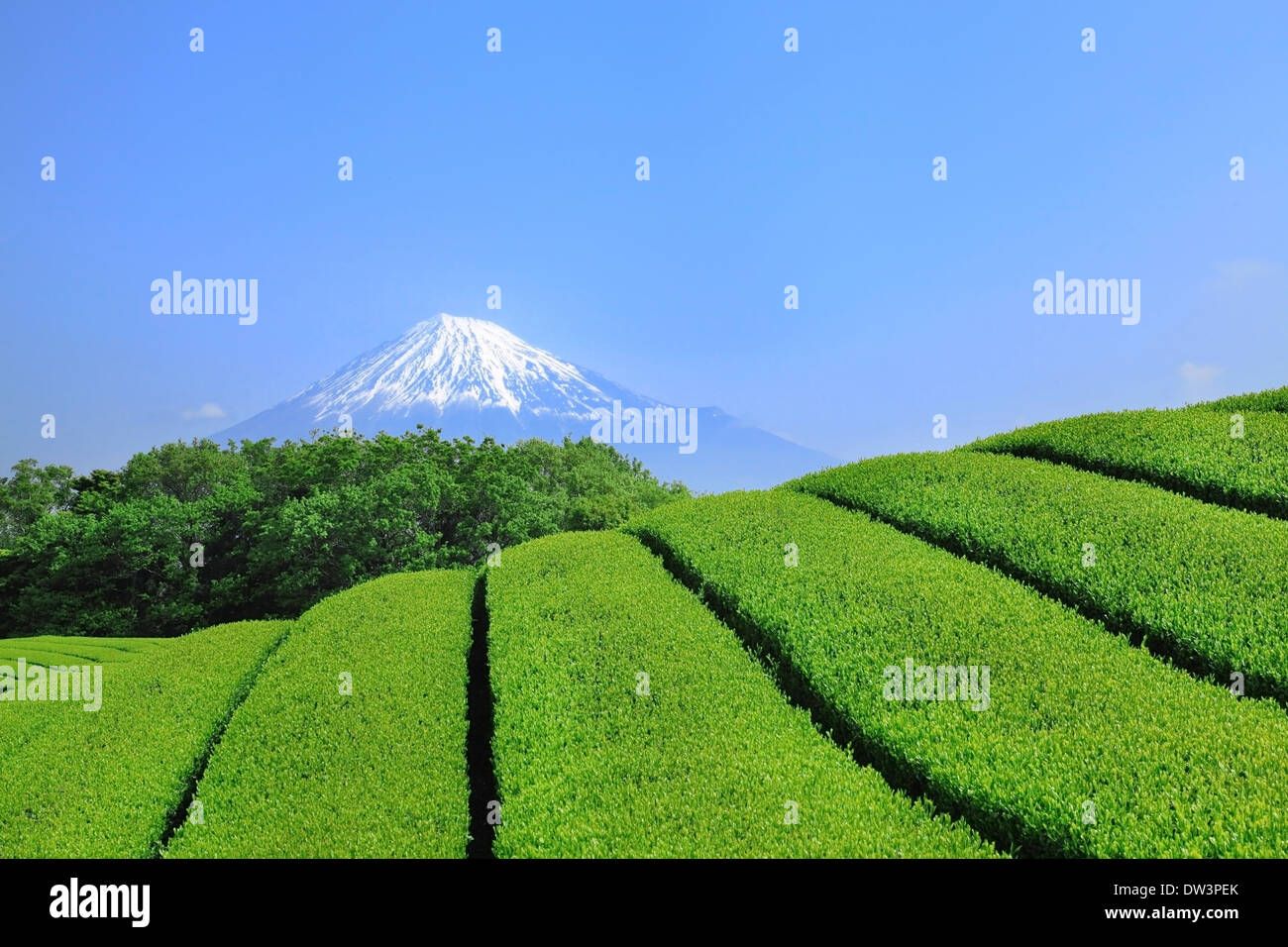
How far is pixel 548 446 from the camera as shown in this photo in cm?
6266

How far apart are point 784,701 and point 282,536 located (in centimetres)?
2996
